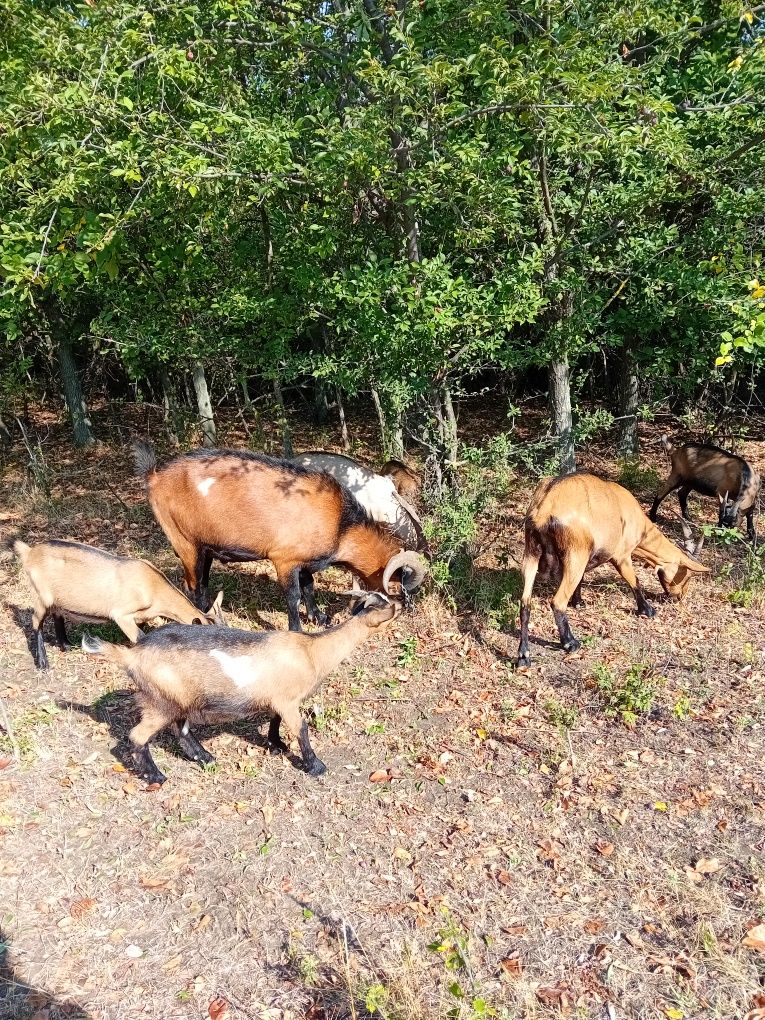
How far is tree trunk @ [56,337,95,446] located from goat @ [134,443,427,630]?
777 centimetres

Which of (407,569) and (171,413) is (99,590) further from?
(171,413)

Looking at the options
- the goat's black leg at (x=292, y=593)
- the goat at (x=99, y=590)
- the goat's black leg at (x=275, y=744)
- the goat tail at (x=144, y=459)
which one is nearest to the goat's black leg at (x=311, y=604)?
the goat's black leg at (x=292, y=593)

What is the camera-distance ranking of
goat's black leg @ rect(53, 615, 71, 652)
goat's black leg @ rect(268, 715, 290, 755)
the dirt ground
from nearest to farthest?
the dirt ground < goat's black leg @ rect(268, 715, 290, 755) < goat's black leg @ rect(53, 615, 71, 652)

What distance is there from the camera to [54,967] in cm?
367

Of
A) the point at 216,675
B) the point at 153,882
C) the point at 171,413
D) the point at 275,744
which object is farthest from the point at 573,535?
the point at 171,413

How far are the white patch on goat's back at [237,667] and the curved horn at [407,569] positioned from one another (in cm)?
194

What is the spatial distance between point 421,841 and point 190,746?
1801 mm

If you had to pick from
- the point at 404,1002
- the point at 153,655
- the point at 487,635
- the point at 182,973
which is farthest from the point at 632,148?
the point at 182,973

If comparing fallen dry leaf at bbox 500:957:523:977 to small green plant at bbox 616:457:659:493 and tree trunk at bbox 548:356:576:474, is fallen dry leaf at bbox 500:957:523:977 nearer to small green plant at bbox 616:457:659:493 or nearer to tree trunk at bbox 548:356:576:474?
tree trunk at bbox 548:356:576:474

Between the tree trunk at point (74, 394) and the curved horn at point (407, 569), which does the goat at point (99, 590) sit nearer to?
the curved horn at point (407, 569)

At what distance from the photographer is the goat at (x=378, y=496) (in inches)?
295

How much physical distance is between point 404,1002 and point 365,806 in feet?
4.95

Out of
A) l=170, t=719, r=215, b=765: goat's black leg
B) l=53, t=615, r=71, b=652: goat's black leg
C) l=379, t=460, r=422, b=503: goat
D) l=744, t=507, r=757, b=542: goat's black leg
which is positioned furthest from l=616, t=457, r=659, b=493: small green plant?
l=53, t=615, r=71, b=652: goat's black leg

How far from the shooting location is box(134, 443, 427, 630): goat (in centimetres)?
671
